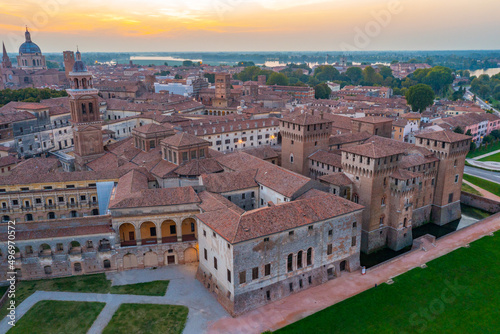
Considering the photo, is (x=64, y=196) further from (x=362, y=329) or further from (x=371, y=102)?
(x=371, y=102)

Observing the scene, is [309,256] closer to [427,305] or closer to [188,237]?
[427,305]

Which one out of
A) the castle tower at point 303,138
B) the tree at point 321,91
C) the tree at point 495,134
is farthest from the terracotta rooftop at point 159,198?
the tree at point 321,91

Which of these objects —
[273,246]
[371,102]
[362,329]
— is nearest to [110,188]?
[273,246]

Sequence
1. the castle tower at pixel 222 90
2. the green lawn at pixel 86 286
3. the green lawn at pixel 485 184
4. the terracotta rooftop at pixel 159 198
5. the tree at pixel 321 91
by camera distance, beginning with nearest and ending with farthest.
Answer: the green lawn at pixel 86 286 → the terracotta rooftop at pixel 159 198 → the green lawn at pixel 485 184 → the castle tower at pixel 222 90 → the tree at pixel 321 91

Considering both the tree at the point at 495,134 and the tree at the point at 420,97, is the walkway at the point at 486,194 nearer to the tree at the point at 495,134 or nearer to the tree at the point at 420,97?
the tree at the point at 495,134


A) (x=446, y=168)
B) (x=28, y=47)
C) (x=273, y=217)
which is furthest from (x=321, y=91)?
(x=28, y=47)

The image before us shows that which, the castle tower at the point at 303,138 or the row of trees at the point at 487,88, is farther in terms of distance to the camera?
the row of trees at the point at 487,88

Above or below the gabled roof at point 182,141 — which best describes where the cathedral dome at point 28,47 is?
above
